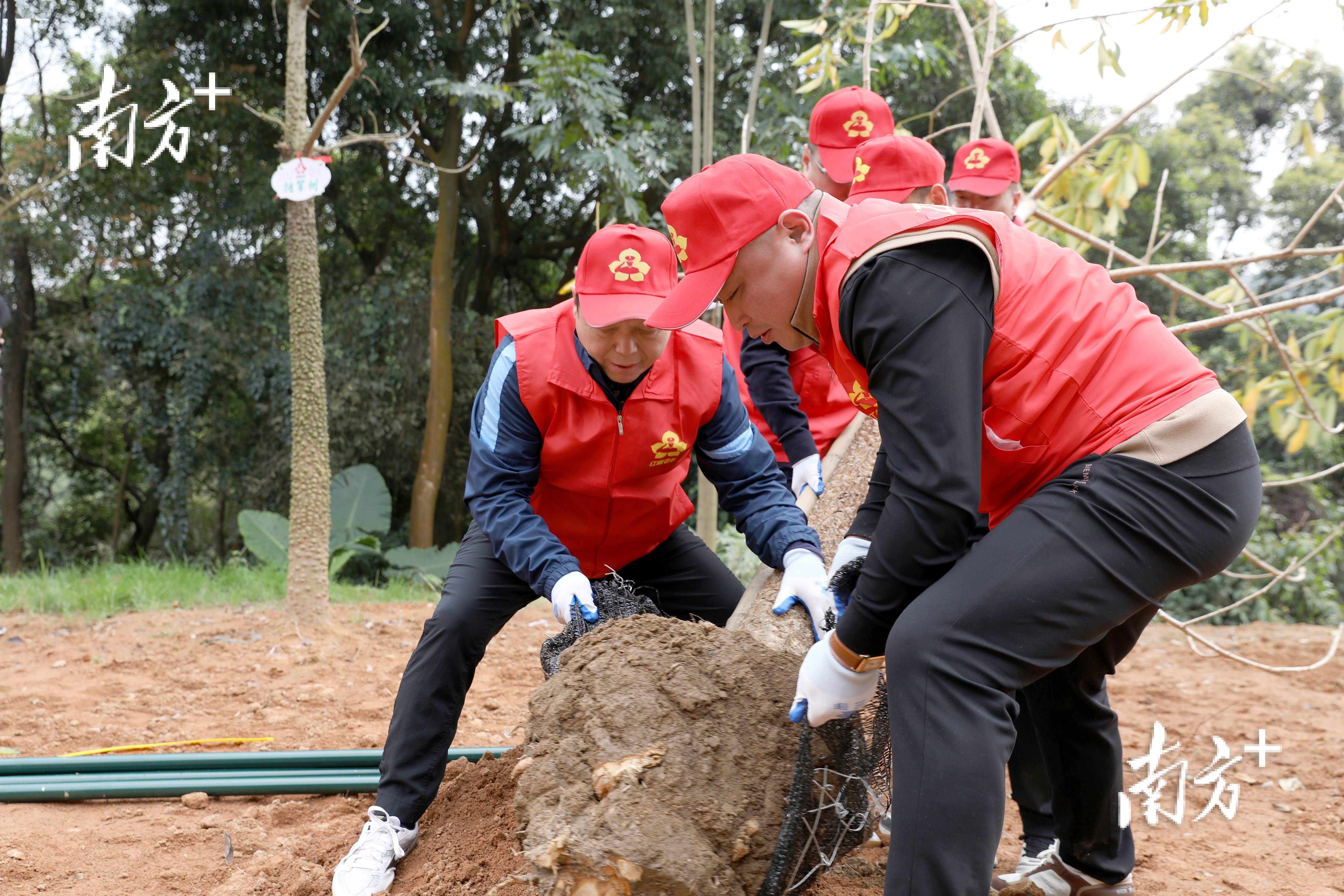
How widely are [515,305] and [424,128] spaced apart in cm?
219

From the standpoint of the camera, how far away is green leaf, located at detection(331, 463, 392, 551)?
7.99 metres

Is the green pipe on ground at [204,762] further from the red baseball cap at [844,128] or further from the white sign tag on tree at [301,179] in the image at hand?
the white sign tag on tree at [301,179]

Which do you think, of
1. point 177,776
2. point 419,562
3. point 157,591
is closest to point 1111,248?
point 177,776

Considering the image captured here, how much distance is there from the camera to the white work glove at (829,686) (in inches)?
61.6

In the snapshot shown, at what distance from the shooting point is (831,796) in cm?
178

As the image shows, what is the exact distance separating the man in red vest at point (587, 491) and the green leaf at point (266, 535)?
531 centimetres

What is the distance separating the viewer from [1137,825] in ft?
8.93

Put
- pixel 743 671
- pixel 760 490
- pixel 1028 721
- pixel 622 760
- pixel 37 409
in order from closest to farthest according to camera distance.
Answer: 1. pixel 622 760
2. pixel 743 671
3. pixel 1028 721
4. pixel 760 490
5. pixel 37 409

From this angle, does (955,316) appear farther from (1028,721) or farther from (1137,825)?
(1137,825)

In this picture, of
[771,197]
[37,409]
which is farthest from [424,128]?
[771,197]

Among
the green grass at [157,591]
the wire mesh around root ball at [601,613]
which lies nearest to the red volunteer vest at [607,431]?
the wire mesh around root ball at [601,613]

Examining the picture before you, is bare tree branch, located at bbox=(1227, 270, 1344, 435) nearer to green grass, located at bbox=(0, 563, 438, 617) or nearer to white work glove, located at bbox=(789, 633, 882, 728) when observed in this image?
white work glove, located at bbox=(789, 633, 882, 728)

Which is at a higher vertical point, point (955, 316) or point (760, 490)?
point (955, 316)

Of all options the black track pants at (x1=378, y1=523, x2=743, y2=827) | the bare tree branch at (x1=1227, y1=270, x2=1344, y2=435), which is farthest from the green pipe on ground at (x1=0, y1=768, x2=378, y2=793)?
the bare tree branch at (x1=1227, y1=270, x2=1344, y2=435)
